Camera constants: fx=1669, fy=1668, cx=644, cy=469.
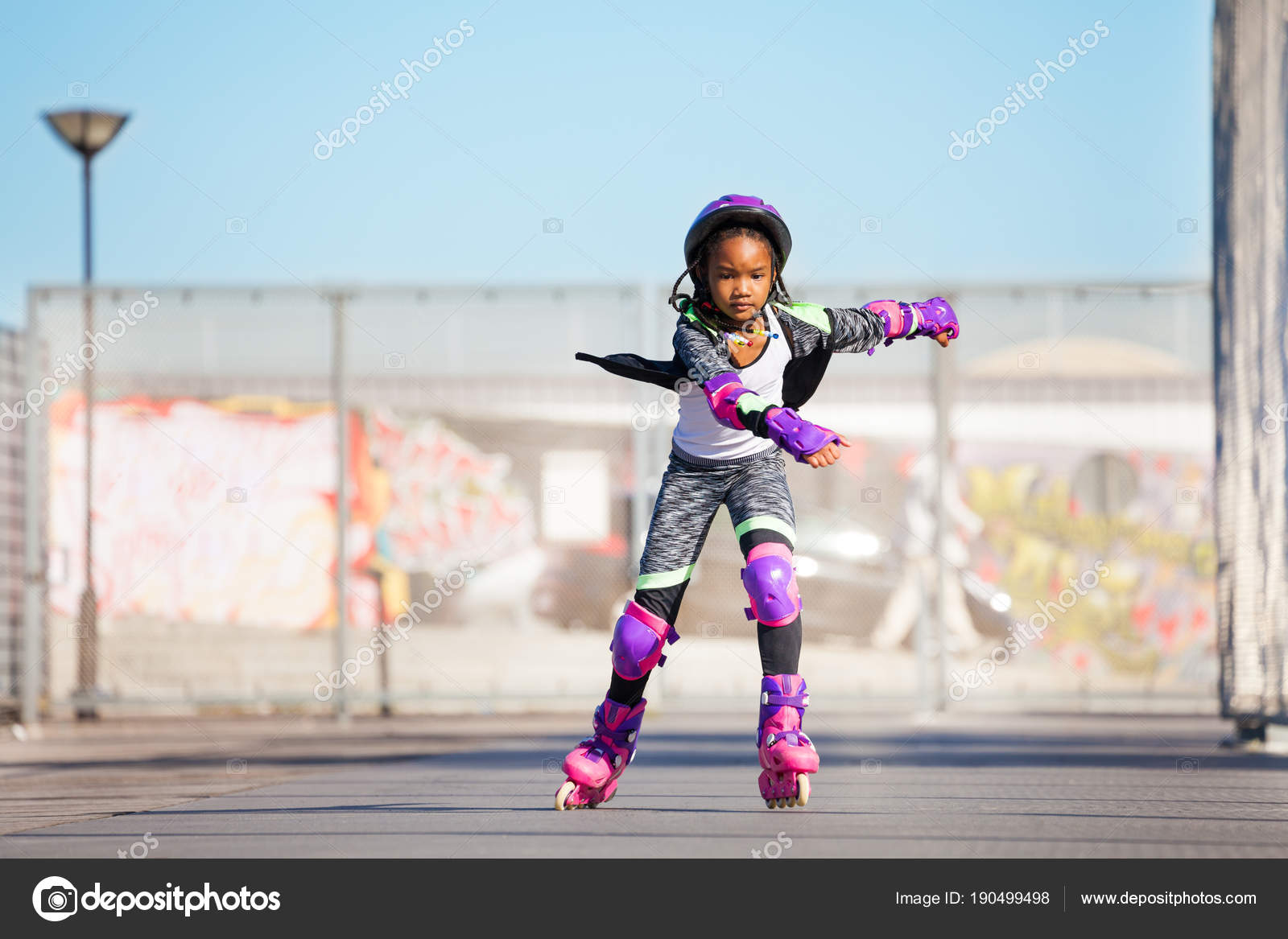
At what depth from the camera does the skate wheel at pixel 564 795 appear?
458cm

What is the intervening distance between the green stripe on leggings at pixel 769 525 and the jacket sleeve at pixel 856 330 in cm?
60

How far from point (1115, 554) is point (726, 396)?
7.88 m

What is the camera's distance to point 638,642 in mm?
4762

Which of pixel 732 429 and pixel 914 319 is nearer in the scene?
pixel 732 429

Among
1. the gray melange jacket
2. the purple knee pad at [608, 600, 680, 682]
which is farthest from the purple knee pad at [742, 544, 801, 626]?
the gray melange jacket

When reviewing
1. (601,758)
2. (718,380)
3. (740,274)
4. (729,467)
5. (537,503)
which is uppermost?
(740,274)

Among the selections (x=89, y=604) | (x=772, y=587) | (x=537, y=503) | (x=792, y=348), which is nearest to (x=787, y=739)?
(x=772, y=587)

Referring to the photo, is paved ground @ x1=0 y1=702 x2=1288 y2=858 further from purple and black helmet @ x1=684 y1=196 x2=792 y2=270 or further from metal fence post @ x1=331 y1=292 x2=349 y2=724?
metal fence post @ x1=331 y1=292 x2=349 y2=724

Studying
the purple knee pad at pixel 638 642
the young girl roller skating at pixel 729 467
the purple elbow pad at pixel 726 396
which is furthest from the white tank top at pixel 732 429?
the purple knee pad at pixel 638 642

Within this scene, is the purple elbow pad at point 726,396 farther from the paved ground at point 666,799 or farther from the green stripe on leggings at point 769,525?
the paved ground at point 666,799

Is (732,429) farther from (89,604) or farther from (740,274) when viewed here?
(89,604)

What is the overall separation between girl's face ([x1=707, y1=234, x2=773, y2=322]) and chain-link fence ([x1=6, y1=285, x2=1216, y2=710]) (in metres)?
6.51

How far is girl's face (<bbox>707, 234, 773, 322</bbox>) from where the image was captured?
474 centimetres
